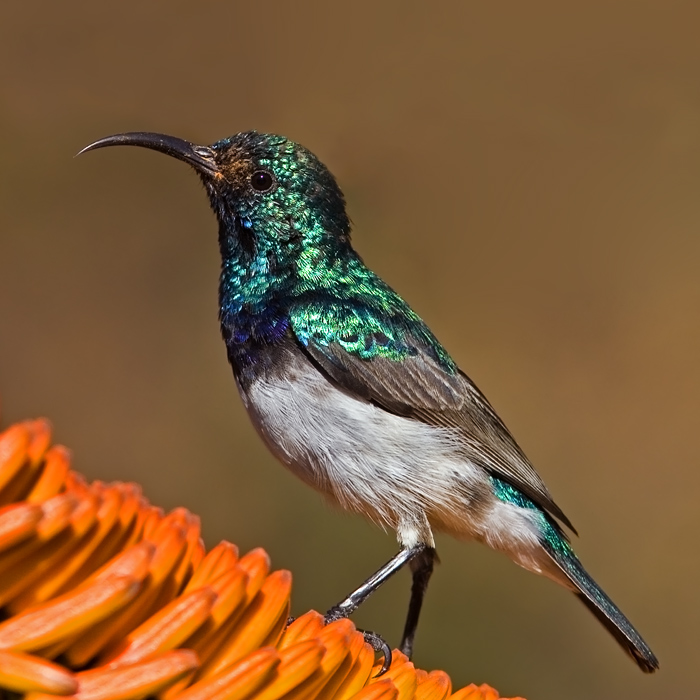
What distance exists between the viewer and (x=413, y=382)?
2.97 m

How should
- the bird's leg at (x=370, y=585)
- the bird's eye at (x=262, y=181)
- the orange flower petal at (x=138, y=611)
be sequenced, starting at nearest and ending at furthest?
1. the orange flower petal at (x=138, y=611)
2. the bird's leg at (x=370, y=585)
3. the bird's eye at (x=262, y=181)

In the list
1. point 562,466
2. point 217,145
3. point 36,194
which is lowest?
point 562,466

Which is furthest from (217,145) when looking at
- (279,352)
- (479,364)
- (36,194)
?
(479,364)

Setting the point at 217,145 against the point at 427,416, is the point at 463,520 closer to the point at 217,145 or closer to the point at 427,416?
the point at 427,416

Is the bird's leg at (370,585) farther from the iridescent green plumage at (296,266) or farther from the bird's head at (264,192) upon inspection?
the bird's head at (264,192)

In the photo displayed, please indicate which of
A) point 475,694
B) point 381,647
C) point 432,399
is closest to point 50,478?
point 475,694

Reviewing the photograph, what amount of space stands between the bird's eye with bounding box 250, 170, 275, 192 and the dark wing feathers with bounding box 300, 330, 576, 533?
0.43 metres

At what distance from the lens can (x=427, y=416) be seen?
293 cm

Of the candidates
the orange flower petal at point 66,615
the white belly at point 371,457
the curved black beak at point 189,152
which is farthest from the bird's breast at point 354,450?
the orange flower petal at point 66,615

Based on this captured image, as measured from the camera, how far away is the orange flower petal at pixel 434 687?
1475 mm

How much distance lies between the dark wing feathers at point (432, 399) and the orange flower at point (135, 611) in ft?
4.58

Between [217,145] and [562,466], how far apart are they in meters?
1.72

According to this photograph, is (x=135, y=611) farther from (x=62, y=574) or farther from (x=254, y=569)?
(x=254, y=569)

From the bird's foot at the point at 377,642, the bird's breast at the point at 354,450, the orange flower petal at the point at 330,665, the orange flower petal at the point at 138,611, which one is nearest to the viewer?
the orange flower petal at the point at 138,611
